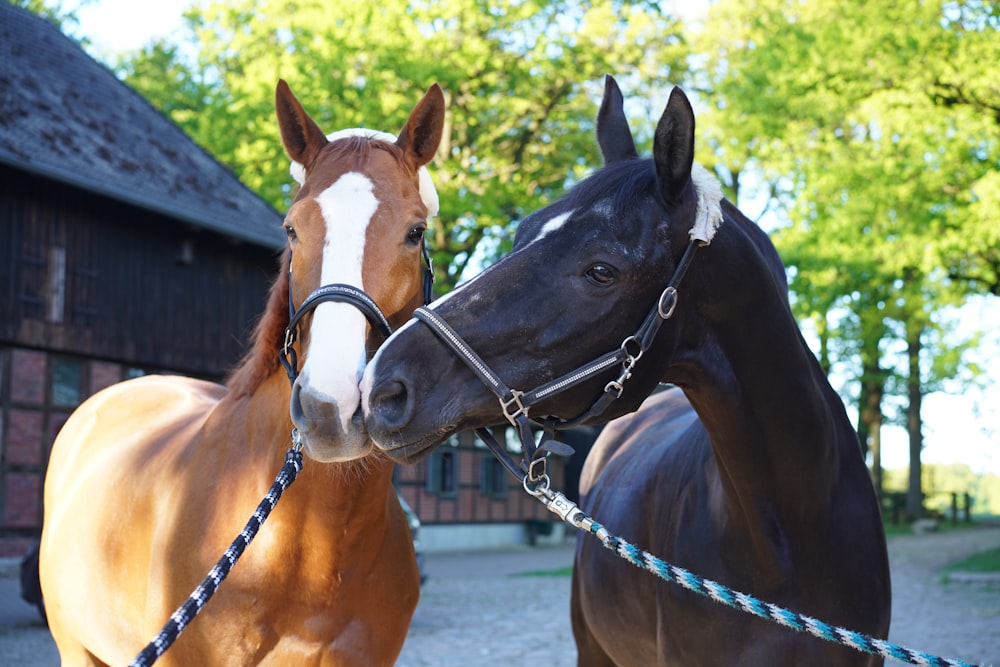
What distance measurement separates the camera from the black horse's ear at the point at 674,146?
2428mm

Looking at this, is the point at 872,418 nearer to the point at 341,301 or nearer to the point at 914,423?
the point at 914,423

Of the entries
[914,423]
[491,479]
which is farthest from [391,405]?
[914,423]

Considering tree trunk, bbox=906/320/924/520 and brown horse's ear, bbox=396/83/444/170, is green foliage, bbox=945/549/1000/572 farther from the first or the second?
brown horse's ear, bbox=396/83/444/170

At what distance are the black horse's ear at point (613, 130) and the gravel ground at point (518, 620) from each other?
6.50 meters

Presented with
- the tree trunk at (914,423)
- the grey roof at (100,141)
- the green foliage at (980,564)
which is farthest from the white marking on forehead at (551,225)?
the tree trunk at (914,423)

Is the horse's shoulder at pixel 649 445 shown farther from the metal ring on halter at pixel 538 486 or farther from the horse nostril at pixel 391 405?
the horse nostril at pixel 391 405

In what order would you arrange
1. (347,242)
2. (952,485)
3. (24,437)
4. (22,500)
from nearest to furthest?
(347,242)
(22,500)
(24,437)
(952,485)

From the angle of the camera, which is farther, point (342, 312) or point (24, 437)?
point (24, 437)

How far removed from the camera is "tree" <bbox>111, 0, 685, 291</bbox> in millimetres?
22328

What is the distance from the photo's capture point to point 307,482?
3037 millimetres

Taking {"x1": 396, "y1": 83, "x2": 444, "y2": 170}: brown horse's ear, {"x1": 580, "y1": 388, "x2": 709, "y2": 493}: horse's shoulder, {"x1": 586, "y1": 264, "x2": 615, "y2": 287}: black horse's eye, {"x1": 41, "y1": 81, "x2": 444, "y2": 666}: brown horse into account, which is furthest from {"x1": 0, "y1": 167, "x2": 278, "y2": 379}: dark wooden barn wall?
{"x1": 586, "y1": 264, "x2": 615, "y2": 287}: black horse's eye

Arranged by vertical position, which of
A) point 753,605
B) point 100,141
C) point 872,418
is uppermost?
point 100,141

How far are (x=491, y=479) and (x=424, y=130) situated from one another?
84.6 ft

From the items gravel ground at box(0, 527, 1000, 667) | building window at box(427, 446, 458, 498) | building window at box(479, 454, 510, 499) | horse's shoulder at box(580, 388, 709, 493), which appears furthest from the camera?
building window at box(479, 454, 510, 499)
